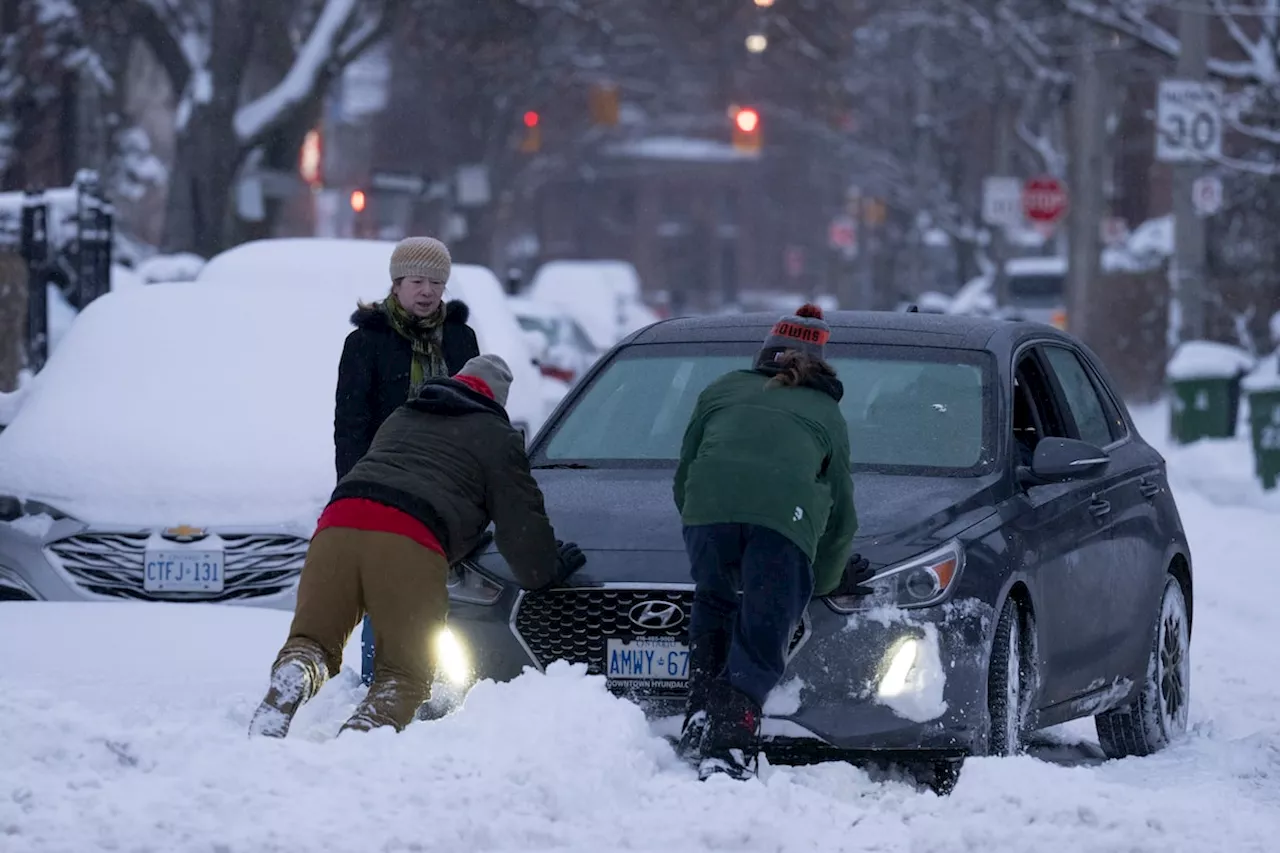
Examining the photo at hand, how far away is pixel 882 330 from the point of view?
810 cm

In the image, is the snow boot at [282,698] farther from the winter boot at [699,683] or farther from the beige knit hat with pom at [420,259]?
the beige knit hat with pom at [420,259]

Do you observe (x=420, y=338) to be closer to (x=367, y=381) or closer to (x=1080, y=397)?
(x=367, y=381)

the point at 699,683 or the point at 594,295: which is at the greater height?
the point at 699,683

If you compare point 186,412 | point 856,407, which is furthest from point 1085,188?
point 856,407

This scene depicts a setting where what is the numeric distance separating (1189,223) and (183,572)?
17688 mm

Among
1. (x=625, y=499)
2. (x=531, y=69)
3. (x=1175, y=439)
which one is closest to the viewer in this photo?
(x=625, y=499)

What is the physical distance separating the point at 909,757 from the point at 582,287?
3398 centimetres

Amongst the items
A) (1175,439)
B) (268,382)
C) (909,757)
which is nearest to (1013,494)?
(909,757)

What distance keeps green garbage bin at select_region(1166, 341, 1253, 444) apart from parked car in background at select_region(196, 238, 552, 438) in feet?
36.6

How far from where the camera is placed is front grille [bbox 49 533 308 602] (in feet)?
31.5

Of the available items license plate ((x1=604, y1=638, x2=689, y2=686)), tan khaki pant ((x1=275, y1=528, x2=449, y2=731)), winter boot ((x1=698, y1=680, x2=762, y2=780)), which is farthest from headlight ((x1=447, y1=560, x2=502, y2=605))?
winter boot ((x1=698, y1=680, x2=762, y2=780))

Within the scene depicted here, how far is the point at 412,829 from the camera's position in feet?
18.1

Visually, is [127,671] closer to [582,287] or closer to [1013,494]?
[1013,494]

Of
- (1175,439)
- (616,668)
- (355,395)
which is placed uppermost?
(355,395)
